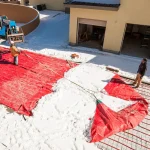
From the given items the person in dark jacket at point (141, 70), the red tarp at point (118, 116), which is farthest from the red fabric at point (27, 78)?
the person in dark jacket at point (141, 70)

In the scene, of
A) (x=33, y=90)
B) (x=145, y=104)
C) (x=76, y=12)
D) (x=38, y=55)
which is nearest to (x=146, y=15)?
(x=76, y=12)

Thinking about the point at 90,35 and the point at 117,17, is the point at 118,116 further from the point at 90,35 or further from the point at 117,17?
the point at 90,35

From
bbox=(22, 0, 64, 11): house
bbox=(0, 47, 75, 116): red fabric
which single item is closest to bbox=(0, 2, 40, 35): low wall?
bbox=(22, 0, 64, 11): house

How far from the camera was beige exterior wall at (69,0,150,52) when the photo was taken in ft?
44.4

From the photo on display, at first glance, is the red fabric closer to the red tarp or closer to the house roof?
the red tarp

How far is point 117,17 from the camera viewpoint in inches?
564

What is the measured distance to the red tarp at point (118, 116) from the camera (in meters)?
8.07

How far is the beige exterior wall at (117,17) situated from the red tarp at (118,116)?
5.69 meters

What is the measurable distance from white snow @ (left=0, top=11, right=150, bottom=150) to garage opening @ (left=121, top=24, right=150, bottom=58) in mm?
1315

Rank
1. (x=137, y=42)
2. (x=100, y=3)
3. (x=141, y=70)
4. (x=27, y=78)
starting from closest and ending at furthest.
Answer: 1. (x=141, y=70)
2. (x=27, y=78)
3. (x=100, y=3)
4. (x=137, y=42)

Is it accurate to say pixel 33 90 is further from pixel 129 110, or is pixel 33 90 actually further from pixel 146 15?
pixel 146 15

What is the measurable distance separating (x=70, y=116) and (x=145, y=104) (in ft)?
13.4

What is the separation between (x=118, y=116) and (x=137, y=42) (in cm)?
1145

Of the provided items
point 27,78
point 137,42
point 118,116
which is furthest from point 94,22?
point 118,116
